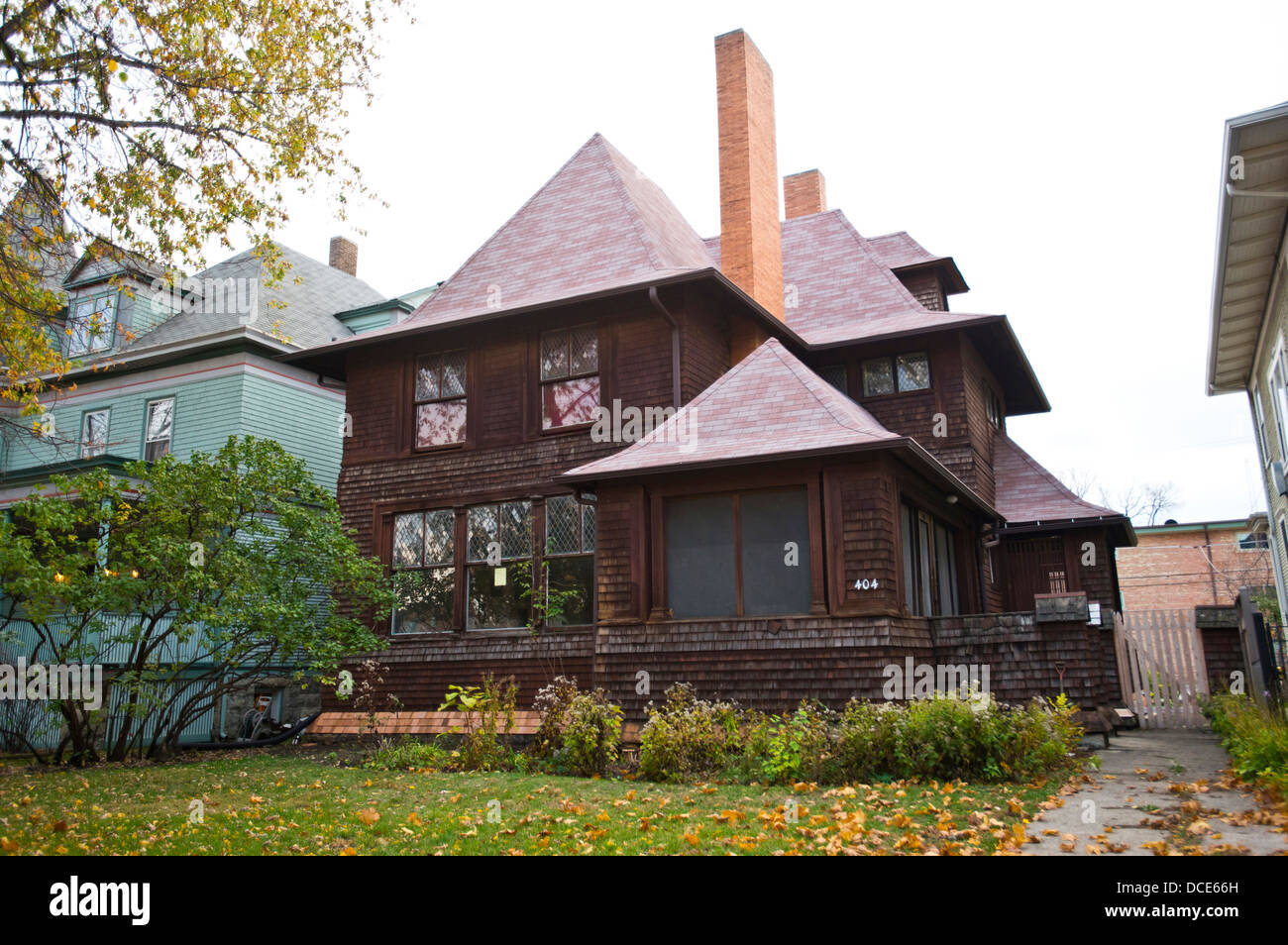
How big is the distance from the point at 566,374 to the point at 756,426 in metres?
4.51

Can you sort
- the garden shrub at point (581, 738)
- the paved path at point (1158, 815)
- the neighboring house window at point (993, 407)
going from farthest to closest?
the neighboring house window at point (993, 407) < the garden shrub at point (581, 738) < the paved path at point (1158, 815)

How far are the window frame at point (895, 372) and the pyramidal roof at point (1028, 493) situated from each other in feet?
9.70

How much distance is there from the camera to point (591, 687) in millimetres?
14188

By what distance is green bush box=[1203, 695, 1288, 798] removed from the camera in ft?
25.2

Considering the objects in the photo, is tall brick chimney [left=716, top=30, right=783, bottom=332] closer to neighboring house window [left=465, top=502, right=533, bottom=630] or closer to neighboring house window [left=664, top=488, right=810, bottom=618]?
neighboring house window [left=465, top=502, right=533, bottom=630]

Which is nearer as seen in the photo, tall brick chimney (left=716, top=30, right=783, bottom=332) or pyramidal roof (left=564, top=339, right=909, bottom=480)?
pyramidal roof (left=564, top=339, right=909, bottom=480)

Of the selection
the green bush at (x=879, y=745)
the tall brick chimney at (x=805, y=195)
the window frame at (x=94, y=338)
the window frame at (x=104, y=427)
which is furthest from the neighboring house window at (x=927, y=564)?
the window frame at (x=94, y=338)

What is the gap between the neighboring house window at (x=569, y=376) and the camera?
16.1m

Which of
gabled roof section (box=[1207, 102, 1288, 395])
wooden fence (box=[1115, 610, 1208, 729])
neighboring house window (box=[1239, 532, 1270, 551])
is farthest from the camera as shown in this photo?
neighboring house window (box=[1239, 532, 1270, 551])

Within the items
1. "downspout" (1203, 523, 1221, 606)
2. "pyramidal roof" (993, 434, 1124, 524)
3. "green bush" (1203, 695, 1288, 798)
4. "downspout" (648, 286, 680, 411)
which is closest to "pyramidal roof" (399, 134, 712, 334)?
"downspout" (648, 286, 680, 411)

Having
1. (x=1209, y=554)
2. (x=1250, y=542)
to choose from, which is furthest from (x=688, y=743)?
(x=1209, y=554)

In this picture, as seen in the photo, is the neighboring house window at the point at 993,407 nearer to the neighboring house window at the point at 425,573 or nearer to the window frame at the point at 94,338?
the neighboring house window at the point at 425,573

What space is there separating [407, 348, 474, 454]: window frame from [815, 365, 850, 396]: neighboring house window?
6386 millimetres
